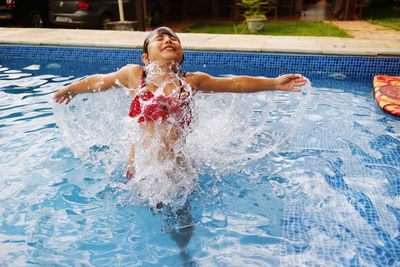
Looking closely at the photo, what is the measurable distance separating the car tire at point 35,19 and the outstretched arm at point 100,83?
10.0 m

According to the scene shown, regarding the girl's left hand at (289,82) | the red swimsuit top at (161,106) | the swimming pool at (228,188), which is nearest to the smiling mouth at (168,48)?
the red swimsuit top at (161,106)

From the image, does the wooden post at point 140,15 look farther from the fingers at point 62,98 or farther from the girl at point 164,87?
the girl at point 164,87

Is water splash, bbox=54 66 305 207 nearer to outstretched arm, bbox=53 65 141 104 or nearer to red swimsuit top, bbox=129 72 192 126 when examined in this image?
red swimsuit top, bbox=129 72 192 126

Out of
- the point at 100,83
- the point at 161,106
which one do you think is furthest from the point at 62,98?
the point at 161,106

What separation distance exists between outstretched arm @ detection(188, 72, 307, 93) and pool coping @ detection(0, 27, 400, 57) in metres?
3.90

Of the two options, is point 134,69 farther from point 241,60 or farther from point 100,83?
point 241,60

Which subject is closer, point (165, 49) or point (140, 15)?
point (165, 49)

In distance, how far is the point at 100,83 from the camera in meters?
3.10

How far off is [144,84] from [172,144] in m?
0.48

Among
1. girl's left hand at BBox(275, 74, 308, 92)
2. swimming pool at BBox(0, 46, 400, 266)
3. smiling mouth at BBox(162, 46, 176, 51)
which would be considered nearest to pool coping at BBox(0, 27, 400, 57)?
swimming pool at BBox(0, 46, 400, 266)

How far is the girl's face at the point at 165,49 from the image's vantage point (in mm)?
2807

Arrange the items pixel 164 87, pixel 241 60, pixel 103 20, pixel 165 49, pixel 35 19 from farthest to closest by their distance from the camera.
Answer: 1. pixel 35 19
2. pixel 103 20
3. pixel 241 60
4. pixel 164 87
5. pixel 165 49

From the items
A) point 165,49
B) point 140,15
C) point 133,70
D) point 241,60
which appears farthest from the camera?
point 140,15

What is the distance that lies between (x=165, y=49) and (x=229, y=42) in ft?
16.3
